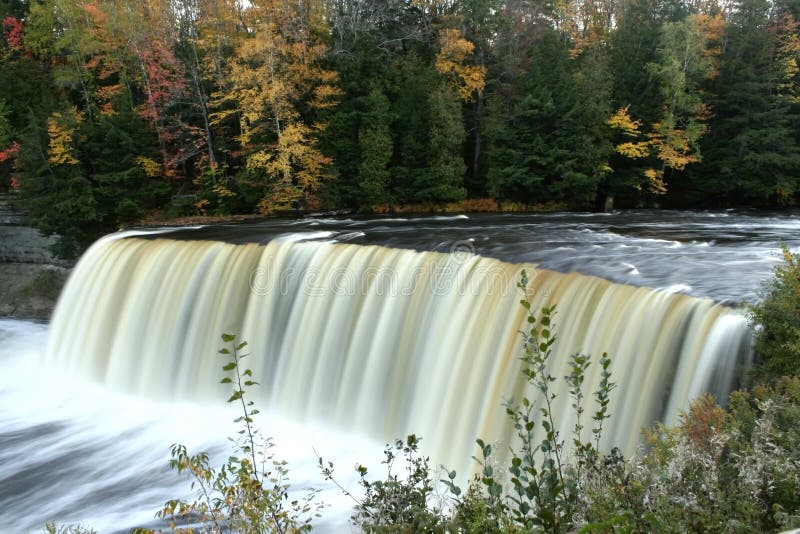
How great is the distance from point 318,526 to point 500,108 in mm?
18310

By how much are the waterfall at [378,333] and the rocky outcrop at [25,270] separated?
584cm

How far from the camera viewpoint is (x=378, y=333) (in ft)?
32.3

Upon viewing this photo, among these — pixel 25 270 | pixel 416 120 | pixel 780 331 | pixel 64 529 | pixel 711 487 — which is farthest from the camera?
pixel 416 120

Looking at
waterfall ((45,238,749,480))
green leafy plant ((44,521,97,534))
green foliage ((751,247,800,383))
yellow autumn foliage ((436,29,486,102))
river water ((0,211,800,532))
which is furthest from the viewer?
yellow autumn foliage ((436,29,486,102))

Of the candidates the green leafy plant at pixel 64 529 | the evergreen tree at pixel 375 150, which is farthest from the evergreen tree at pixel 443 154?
the green leafy plant at pixel 64 529

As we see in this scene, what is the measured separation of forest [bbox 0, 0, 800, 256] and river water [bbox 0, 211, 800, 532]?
5626 mm

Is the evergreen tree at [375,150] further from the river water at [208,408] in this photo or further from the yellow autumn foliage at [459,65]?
the river water at [208,408]

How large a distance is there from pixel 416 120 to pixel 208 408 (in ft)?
46.4

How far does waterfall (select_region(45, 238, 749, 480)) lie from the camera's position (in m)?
6.74

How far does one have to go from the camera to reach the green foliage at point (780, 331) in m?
5.19

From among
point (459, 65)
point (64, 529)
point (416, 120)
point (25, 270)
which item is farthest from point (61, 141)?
point (64, 529)

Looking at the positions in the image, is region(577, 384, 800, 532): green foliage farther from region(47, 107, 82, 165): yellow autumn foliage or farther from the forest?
region(47, 107, 82, 165): yellow autumn foliage

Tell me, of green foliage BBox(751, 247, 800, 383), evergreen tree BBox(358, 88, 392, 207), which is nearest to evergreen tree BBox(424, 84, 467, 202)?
evergreen tree BBox(358, 88, 392, 207)

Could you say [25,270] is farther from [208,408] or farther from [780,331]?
[780,331]
